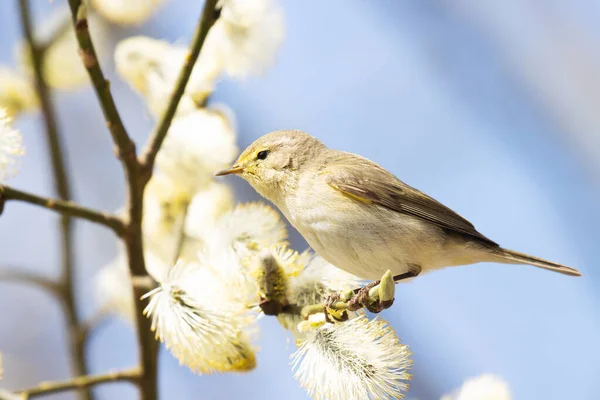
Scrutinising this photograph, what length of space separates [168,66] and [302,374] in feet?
3.37

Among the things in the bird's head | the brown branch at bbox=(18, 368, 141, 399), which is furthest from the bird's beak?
the brown branch at bbox=(18, 368, 141, 399)

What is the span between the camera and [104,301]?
2451 millimetres

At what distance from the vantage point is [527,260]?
2053mm

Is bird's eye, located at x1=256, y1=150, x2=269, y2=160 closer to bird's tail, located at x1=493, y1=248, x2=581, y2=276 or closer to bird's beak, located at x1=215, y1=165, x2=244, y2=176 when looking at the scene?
bird's beak, located at x1=215, y1=165, x2=244, y2=176

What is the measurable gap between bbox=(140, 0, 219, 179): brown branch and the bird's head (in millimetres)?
566

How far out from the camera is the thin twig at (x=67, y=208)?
4.72ft

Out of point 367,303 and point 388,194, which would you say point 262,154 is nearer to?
point 388,194

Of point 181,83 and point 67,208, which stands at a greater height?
point 181,83

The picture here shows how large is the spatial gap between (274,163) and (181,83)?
686mm

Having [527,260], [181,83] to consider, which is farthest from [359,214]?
[181,83]

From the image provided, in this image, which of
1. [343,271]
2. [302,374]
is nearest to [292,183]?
[343,271]

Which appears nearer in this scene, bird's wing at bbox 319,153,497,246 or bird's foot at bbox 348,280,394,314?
bird's foot at bbox 348,280,394,314

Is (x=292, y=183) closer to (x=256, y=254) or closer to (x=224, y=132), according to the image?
(x=224, y=132)

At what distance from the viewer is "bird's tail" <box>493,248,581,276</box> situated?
1.96 metres
